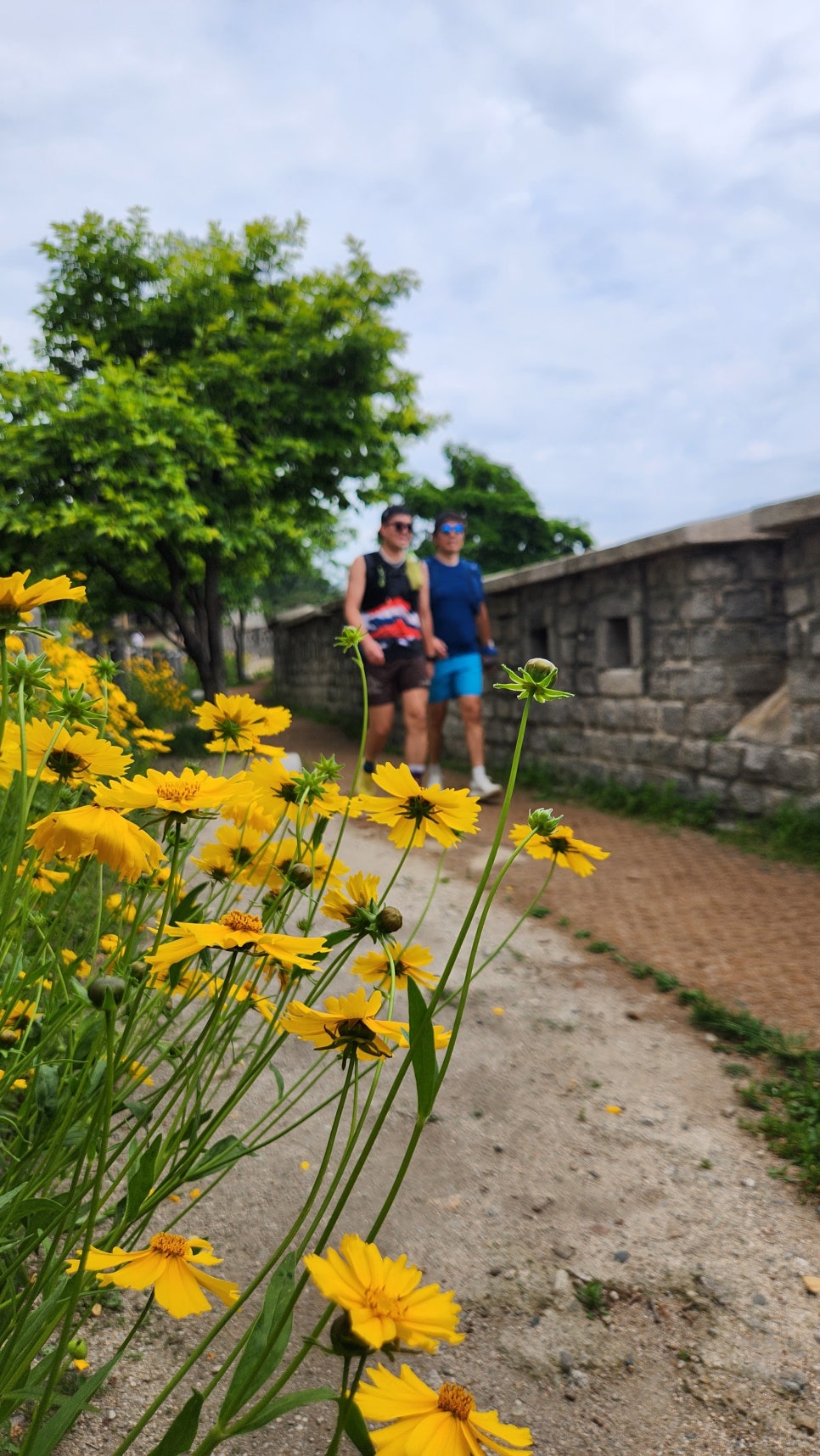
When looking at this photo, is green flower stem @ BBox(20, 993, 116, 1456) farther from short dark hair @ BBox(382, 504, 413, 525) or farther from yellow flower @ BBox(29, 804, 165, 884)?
short dark hair @ BBox(382, 504, 413, 525)

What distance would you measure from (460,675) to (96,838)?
5323mm

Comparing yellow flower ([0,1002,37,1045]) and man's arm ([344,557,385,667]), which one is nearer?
yellow flower ([0,1002,37,1045])

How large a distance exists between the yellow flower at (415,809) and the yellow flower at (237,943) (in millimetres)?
220

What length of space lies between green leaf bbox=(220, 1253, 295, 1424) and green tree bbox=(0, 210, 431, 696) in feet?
27.2

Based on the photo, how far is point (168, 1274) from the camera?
816 mm

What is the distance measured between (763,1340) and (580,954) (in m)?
1.96

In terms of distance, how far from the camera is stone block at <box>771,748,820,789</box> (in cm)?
441

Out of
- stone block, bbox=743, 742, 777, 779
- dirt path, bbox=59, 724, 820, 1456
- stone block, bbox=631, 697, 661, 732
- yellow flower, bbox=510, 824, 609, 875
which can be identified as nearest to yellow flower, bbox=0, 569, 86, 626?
yellow flower, bbox=510, 824, 609, 875

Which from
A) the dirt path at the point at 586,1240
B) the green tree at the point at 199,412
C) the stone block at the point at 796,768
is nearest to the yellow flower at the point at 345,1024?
the dirt path at the point at 586,1240

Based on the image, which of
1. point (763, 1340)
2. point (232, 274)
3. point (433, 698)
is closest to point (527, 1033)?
point (763, 1340)

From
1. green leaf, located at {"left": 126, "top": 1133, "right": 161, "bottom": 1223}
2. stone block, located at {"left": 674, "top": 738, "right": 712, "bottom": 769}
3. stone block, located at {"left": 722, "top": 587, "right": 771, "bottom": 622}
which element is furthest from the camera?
stone block, located at {"left": 674, "top": 738, "right": 712, "bottom": 769}

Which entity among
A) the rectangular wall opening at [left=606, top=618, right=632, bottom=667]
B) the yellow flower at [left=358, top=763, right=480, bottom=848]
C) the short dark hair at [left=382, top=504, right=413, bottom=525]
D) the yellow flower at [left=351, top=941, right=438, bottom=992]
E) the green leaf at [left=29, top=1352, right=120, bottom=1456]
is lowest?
the green leaf at [left=29, top=1352, right=120, bottom=1456]

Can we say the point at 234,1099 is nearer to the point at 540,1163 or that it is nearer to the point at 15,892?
the point at 15,892

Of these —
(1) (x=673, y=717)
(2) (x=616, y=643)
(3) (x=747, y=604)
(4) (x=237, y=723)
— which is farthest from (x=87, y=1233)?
(2) (x=616, y=643)
